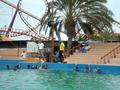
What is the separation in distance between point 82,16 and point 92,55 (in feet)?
18.2

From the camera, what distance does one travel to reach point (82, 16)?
33.5m

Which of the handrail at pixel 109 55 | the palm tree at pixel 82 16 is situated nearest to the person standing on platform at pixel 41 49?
the palm tree at pixel 82 16

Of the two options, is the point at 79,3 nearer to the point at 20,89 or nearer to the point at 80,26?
the point at 80,26

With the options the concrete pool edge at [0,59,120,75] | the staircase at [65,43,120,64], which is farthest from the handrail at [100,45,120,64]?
the concrete pool edge at [0,59,120,75]

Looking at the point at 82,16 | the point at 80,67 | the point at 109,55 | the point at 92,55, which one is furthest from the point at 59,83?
the point at 82,16

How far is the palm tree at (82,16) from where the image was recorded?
109 ft

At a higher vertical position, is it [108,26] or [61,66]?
[108,26]

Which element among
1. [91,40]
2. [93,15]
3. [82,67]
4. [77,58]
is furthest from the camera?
[91,40]

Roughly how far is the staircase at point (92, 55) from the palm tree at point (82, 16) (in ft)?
7.85

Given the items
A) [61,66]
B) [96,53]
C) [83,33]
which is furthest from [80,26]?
[61,66]

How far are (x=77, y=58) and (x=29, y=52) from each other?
858 cm

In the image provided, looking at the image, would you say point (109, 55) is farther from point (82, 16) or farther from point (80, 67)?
point (82, 16)

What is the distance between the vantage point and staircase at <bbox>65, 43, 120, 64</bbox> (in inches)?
1094

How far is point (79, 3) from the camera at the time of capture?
3338cm
